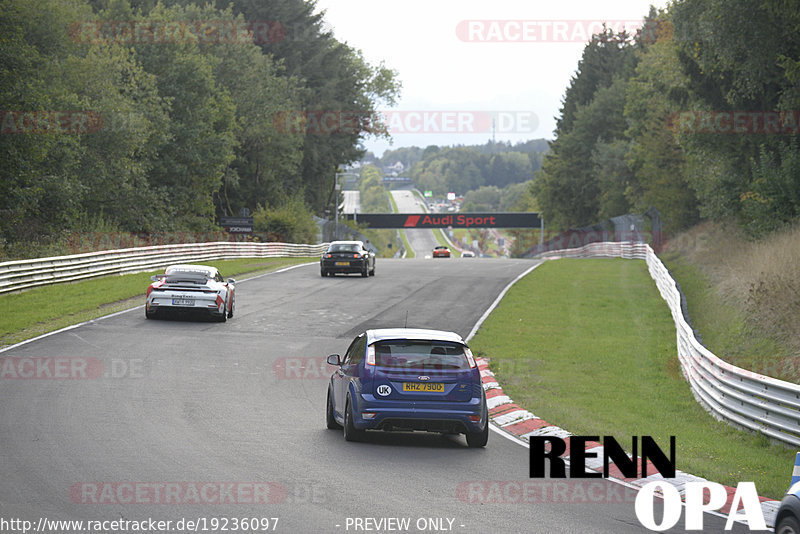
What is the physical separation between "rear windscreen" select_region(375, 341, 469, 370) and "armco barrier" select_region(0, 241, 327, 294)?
1816 cm

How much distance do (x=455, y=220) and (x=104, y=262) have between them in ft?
267

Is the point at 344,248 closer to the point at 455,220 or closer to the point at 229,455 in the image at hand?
the point at 229,455

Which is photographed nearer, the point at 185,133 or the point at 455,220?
the point at 185,133

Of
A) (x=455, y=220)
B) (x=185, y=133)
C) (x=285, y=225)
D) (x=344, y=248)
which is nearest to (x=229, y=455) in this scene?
(x=344, y=248)

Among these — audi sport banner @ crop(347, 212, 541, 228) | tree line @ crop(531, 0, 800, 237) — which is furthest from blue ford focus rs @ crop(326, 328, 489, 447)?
audi sport banner @ crop(347, 212, 541, 228)

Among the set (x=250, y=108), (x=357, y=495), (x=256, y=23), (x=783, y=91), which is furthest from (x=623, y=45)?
(x=357, y=495)

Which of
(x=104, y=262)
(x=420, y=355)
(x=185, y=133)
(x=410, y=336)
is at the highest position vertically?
(x=185, y=133)

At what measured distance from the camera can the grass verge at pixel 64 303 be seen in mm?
22219

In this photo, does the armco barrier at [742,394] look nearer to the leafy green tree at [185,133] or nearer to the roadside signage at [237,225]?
the roadside signage at [237,225]

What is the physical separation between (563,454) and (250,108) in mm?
64273

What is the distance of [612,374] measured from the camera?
19.2m

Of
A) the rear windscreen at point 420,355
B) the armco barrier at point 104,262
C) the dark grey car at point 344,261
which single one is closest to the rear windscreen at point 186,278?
the armco barrier at point 104,262

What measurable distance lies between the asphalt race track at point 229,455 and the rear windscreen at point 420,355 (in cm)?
100

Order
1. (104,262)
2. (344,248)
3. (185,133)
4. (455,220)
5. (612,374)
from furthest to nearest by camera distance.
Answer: (455,220)
(185,133)
(344,248)
(104,262)
(612,374)
